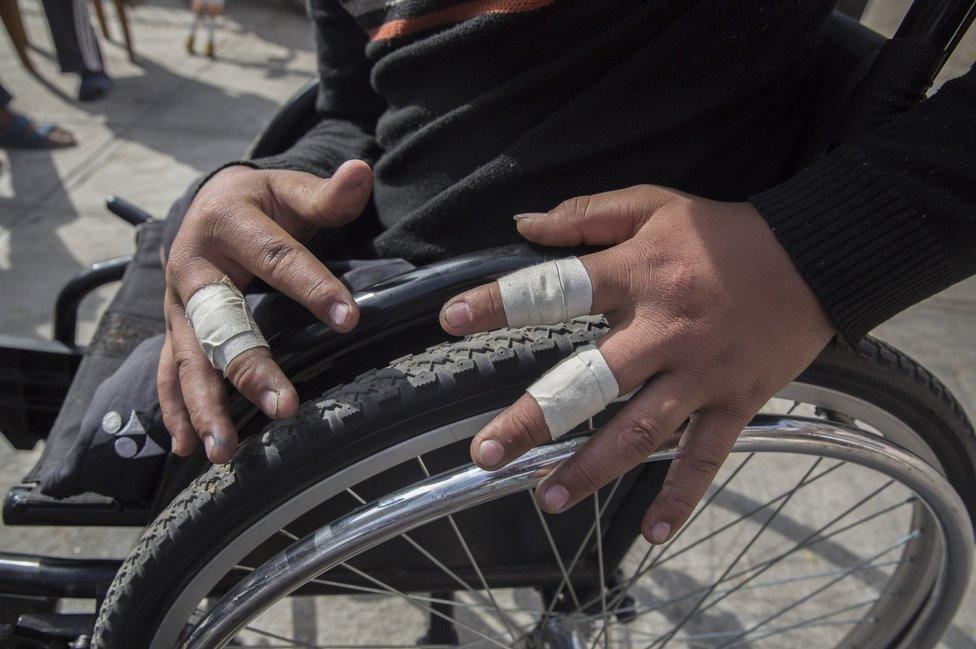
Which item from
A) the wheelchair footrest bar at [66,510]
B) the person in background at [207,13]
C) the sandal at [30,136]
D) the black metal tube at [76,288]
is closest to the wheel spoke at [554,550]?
the wheelchair footrest bar at [66,510]

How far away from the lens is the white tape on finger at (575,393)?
713mm

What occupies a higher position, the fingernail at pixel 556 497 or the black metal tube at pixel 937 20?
the black metal tube at pixel 937 20

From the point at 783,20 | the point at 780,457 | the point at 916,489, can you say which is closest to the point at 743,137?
the point at 783,20

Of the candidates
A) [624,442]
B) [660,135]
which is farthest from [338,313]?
[660,135]

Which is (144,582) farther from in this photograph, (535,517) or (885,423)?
(885,423)

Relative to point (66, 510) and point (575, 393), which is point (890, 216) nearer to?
point (575, 393)

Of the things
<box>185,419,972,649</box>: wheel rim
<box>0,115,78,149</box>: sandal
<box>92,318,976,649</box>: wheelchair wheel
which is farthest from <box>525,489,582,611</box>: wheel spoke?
<box>0,115,78,149</box>: sandal

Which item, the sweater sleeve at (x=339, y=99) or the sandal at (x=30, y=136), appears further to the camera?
the sandal at (x=30, y=136)

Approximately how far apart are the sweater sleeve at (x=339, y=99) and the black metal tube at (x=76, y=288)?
0.42 meters

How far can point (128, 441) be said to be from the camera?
955 millimetres

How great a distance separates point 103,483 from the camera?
0.96m

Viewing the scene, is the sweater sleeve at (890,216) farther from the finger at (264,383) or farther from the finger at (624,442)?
the finger at (264,383)

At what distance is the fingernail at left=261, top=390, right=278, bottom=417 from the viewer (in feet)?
2.57

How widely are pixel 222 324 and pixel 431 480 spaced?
0.29 meters
